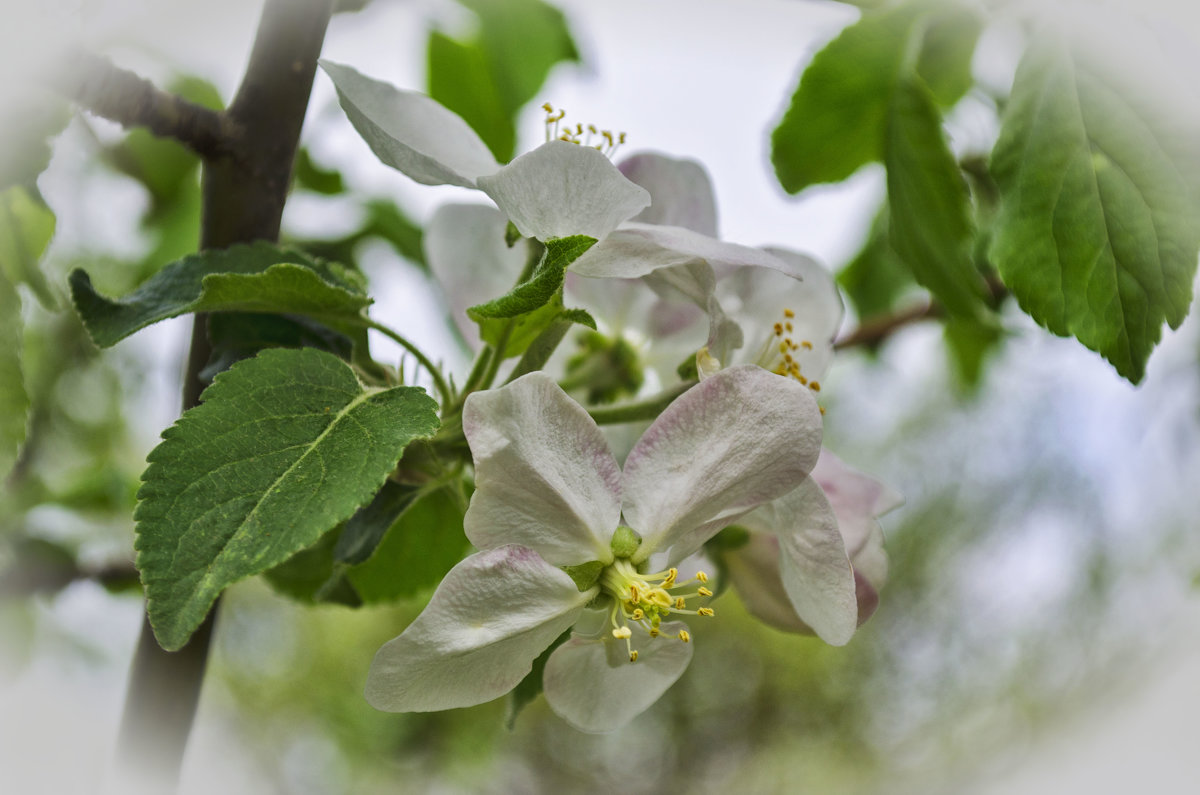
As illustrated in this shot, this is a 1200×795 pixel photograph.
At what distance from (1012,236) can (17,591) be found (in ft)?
2.77

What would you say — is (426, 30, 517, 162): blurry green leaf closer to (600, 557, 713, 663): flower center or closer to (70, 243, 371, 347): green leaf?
(70, 243, 371, 347): green leaf

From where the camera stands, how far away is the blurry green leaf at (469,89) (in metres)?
0.77

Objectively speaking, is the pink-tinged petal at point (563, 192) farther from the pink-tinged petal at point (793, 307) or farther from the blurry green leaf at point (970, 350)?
the blurry green leaf at point (970, 350)

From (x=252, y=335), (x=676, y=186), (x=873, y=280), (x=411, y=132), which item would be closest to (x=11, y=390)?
(x=252, y=335)

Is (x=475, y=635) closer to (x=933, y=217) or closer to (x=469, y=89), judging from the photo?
(x=933, y=217)

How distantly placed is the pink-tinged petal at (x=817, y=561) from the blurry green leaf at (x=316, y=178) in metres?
0.73

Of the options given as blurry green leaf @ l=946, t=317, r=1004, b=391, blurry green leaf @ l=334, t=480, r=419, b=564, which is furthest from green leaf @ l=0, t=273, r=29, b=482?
blurry green leaf @ l=946, t=317, r=1004, b=391

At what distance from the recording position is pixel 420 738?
14.3 ft

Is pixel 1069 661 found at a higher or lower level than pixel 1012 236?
lower

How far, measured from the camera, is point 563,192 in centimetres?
32

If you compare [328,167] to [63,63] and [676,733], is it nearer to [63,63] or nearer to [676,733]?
[63,63]

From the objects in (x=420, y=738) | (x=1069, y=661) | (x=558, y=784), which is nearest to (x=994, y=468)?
(x=1069, y=661)

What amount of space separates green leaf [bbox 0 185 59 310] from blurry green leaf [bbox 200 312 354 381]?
0.34 ft

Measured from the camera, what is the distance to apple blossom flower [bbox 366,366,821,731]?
29 cm
